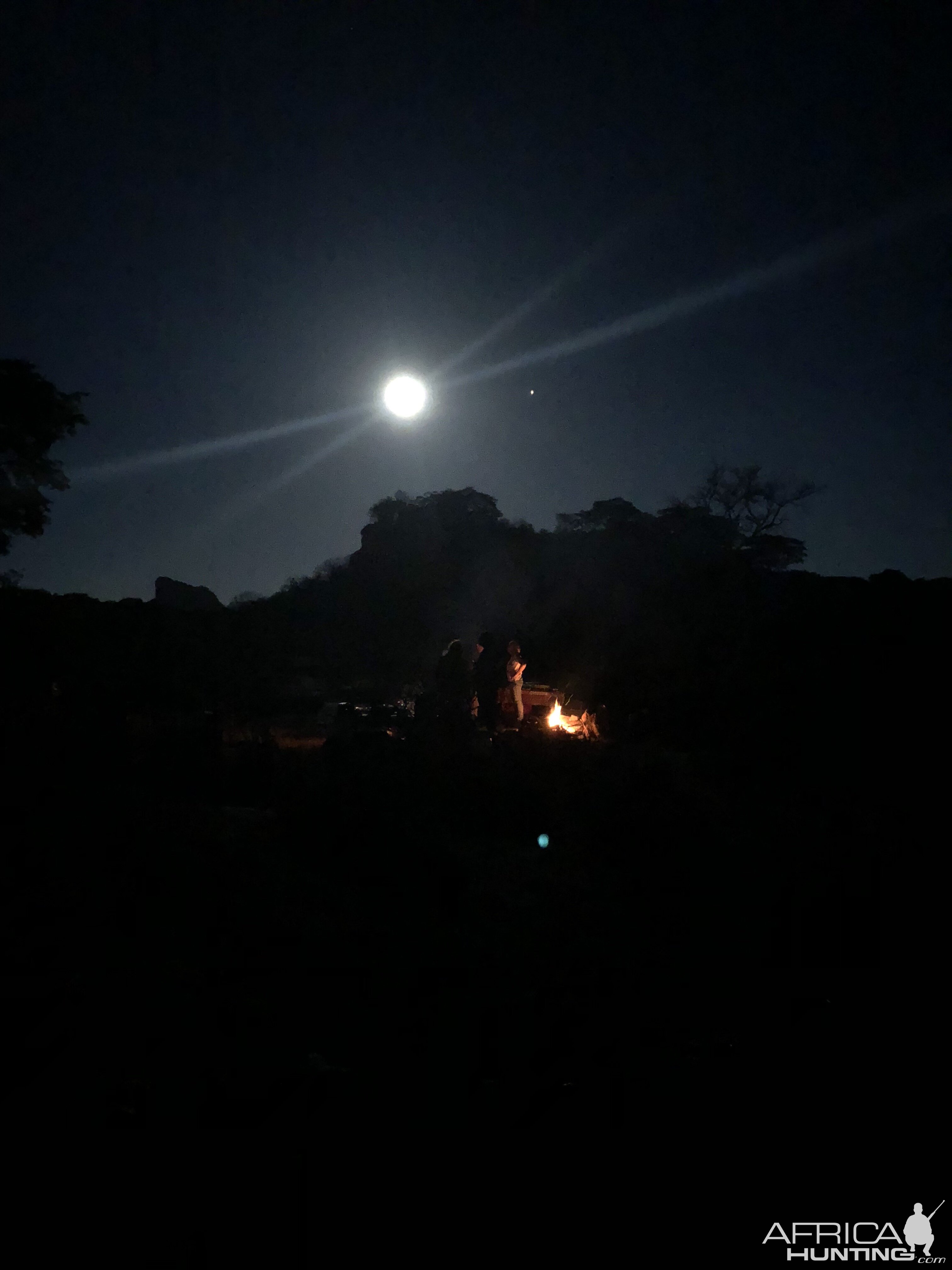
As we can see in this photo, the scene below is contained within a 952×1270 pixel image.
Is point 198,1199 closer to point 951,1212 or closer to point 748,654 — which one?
point 951,1212

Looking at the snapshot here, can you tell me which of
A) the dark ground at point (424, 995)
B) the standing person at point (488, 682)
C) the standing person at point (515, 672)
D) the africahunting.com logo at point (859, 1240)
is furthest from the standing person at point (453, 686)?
the africahunting.com logo at point (859, 1240)

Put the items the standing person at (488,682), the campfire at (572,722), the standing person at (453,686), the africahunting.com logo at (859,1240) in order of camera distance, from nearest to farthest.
→ the africahunting.com logo at (859,1240)
the standing person at (453,686)
the standing person at (488,682)
the campfire at (572,722)

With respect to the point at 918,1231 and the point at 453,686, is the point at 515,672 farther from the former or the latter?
the point at 918,1231

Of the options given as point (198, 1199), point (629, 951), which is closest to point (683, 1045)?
point (629, 951)

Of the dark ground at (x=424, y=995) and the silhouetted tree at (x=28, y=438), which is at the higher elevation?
the silhouetted tree at (x=28, y=438)

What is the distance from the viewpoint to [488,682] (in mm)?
18000

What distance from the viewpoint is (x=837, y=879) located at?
8.29 metres

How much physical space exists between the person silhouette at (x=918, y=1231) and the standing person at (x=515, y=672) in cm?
1458

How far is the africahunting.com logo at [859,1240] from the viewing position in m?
3.48

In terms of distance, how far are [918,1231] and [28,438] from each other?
21.5m

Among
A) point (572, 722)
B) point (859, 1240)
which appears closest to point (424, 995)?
point (859, 1240)

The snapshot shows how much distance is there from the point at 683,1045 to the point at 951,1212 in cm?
181

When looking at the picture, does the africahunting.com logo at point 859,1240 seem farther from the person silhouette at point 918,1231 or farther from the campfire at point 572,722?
the campfire at point 572,722

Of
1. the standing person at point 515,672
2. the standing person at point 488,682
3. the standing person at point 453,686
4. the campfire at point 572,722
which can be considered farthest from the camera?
the campfire at point 572,722
